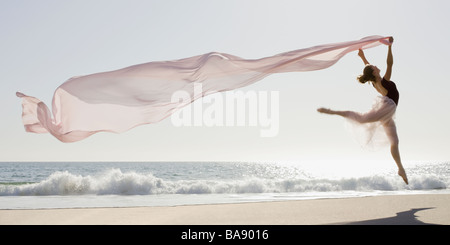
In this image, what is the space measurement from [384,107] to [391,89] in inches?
14.2

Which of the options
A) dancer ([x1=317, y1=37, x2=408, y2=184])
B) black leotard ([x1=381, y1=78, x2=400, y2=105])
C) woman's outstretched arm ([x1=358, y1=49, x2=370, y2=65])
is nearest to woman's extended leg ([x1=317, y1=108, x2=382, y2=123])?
dancer ([x1=317, y1=37, x2=408, y2=184])

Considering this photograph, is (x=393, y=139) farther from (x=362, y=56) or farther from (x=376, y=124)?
(x=362, y=56)

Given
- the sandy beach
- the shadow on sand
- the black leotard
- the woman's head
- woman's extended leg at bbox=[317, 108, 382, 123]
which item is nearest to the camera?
the shadow on sand

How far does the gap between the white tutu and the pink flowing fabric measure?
4.10ft

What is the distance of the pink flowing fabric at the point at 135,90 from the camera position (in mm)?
7410

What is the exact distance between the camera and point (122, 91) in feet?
24.7

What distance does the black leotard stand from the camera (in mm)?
7219

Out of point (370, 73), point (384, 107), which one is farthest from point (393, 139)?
point (370, 73)

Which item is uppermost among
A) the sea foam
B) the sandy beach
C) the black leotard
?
the black leotard

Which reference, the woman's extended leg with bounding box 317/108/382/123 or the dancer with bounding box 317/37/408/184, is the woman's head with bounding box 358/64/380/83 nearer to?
the dancer with bounding box 317/37/408/184

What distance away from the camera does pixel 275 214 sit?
7.43 m

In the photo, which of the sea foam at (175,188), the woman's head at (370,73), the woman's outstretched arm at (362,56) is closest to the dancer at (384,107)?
the woman's head at (370,73)
